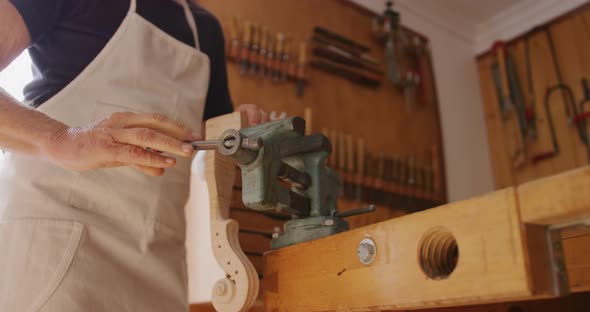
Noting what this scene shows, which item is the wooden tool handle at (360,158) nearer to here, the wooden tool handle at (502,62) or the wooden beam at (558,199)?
the wooden tool handle at (502,62)

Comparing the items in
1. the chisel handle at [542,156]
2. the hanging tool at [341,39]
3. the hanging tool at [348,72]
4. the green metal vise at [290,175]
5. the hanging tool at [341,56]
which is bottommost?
the green metal vise at [290,175]

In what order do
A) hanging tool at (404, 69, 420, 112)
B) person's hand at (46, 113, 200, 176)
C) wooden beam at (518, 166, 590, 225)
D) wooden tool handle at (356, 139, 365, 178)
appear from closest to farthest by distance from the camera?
wooden beam at (518, 166, 590, 225), person's hand at (46, 113, 200, 176), wooden tool handle at (356, 139, 365, 178), hanging tool at (404, 69, 420, 112)

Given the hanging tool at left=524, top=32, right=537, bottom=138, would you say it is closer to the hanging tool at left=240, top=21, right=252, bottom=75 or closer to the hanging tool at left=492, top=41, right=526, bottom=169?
the hanging tool at left=492, top=41, right=526, bottom=169

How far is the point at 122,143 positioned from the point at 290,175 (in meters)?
0.28

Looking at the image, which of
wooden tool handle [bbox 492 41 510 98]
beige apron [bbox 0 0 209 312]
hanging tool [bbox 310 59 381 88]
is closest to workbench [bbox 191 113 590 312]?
beige apron [bbox 0 0 209 312]

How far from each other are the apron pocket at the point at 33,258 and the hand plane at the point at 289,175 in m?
0.36

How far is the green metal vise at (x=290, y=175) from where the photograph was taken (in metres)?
0.81

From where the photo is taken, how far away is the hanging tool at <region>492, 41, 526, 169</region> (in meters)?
3.21

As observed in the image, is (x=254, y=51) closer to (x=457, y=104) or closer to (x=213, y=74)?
(x=213, y=74)

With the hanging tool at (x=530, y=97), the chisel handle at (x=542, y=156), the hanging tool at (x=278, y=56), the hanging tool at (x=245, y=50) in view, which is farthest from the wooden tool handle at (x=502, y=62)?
the hanging tool at (x=245, y=50)

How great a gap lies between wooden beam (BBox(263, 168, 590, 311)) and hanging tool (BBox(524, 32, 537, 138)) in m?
2.70

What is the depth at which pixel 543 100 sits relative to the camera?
125 inches

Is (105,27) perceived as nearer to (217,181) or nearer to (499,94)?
(217,181)

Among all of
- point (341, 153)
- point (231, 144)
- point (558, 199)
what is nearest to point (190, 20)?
point (231, 144)
